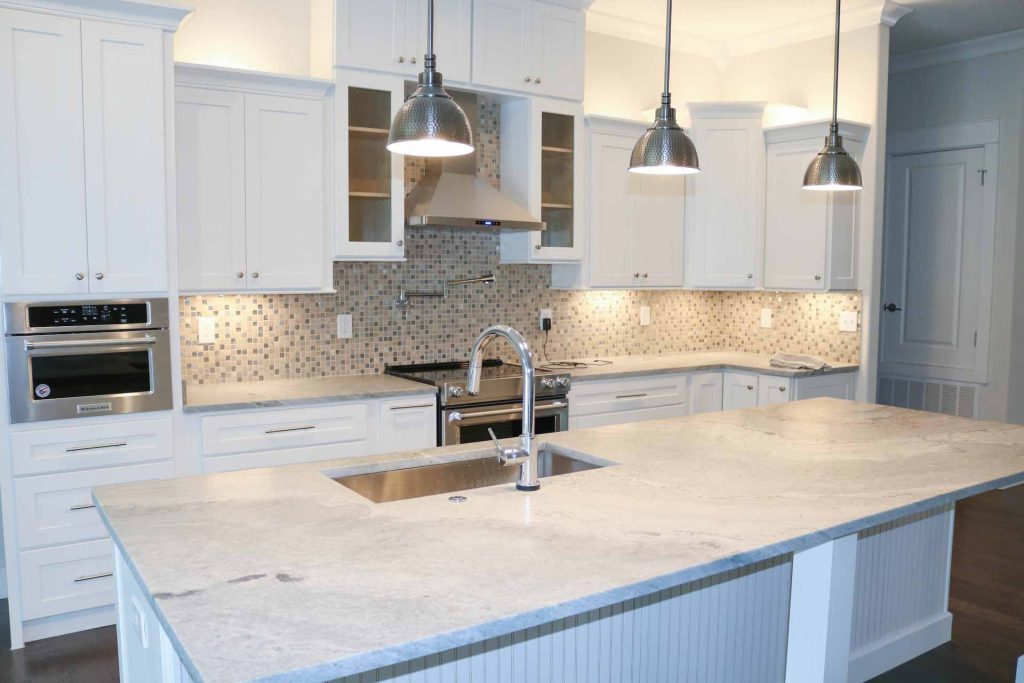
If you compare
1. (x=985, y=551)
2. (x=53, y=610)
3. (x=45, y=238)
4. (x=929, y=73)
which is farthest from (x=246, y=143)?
(x=929, y=73)

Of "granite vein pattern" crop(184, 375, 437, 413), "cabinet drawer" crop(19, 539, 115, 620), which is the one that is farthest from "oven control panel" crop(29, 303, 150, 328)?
"cabinet drawer" crop(19, 539, 115, 620)

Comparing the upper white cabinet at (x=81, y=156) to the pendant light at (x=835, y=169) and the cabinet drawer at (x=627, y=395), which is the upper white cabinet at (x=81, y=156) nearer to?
the cabinet drawer at (x=627, y=395)

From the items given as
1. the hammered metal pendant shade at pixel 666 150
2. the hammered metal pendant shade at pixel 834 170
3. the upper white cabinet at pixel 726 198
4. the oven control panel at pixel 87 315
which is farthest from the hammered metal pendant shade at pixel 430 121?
the upper white cabinet at pixel 726 198

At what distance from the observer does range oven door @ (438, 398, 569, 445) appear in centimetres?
400

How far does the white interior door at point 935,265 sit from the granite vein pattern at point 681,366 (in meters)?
1.25

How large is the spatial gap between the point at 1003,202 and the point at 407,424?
4.25 meters

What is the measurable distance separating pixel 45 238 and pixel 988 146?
5546 millimetres

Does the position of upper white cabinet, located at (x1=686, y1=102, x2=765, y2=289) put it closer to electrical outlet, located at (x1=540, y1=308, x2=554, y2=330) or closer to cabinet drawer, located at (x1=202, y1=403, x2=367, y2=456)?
electrical outlet, located at (x1=540, y1=308, x2=554, y2=330)

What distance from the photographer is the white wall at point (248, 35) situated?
388cm

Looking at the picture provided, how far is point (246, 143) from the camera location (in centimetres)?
371

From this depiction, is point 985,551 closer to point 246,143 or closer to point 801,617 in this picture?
point 801,617

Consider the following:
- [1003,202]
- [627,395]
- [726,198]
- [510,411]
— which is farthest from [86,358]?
[1003,202]

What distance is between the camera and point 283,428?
363 centimetres

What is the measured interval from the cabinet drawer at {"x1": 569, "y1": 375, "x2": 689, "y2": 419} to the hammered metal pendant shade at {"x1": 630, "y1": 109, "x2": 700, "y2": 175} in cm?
207
